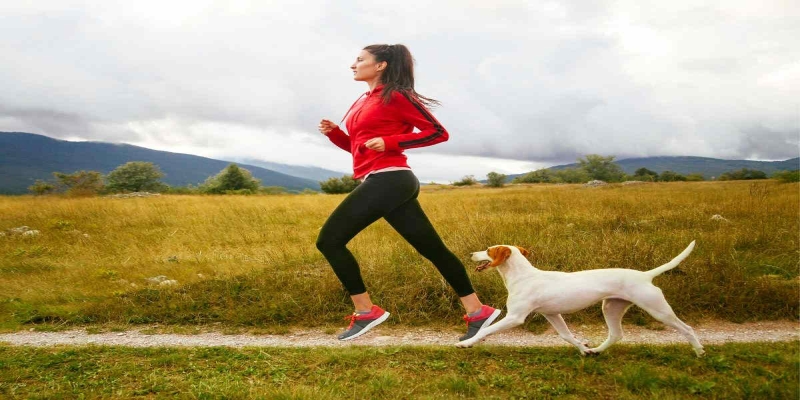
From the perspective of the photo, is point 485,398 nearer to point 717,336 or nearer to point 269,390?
point 269,390

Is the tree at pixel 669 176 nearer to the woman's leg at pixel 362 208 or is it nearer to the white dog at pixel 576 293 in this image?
the white dog at pixel 576 293

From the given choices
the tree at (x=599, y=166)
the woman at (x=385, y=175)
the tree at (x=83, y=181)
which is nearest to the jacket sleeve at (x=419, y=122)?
the woman at (x=385, y=175)

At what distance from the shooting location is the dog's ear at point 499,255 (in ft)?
12.1

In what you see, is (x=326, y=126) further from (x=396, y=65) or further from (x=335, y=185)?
(x=335, y=185)

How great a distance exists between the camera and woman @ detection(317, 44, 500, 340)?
13.3ft

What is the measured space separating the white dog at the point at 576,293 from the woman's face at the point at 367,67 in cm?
190

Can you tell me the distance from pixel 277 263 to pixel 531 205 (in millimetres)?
9602

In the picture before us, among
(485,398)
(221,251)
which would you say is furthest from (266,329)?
(221,251)

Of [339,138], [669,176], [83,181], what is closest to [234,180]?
[83,181]

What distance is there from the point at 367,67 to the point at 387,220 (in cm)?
142

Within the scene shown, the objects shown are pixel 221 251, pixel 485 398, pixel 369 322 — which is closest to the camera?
pixel 485 398

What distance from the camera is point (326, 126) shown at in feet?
15.3

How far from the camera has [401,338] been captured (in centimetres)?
538

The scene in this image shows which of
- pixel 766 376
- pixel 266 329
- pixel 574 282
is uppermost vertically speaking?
pixel 574 282
